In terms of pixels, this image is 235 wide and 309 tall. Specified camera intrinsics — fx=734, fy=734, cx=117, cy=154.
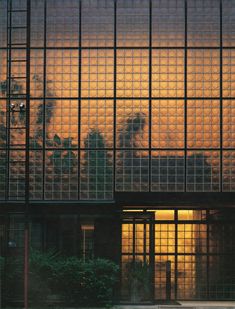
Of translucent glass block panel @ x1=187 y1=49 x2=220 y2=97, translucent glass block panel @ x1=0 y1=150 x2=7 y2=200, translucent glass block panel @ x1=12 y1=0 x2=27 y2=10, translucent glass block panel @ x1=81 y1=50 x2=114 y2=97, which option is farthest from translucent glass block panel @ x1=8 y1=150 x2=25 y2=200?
translucent glass block panel @ x1=187 y1=49 x2=220 y2=97

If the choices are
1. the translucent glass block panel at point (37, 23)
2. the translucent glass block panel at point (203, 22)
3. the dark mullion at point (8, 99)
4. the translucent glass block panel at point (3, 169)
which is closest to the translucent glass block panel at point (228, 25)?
the translucent glass block panel at point (203, 22)

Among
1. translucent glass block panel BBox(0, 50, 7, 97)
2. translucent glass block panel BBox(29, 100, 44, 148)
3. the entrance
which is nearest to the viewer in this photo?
the entrance

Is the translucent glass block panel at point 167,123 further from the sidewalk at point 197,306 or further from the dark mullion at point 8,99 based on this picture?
the sidewalk at point 197,306

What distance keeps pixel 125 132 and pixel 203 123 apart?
248cm

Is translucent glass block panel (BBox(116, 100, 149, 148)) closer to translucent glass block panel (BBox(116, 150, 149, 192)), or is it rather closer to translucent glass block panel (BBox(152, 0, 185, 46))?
translucent glass block panel (BBox(116, 150, 149, 192))

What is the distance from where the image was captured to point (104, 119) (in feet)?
76.1

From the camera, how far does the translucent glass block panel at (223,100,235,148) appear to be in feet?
75.8

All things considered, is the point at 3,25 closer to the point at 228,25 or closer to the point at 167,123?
the point at 167,123

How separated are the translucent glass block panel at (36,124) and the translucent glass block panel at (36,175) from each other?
317 mm

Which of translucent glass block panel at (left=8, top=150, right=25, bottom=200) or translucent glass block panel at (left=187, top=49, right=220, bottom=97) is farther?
translucent glass block panel at (left=187, top=49, right=220, bottom=97)

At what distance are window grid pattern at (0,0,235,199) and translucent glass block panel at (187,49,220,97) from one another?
0.03 meters

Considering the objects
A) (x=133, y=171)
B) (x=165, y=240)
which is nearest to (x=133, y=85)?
(x=133, y=171)

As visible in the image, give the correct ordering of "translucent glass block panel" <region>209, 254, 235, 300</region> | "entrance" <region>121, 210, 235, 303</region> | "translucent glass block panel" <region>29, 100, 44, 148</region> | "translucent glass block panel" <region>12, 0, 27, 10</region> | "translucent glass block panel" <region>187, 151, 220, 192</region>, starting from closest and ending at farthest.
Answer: "entrance" <region>121, 210, 235, 303</region> < "translucent glass block panel" <region>209, 254, 235, 300</region> < "translucent glass block panel" <region>187, 151, 220, 192</region> < "translucent glass block panel" <region>29, 100, 44, 148</region> < "translucent glass block panel" <region>12, 0, 27, 10</region>

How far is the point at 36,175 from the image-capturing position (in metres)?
23.0
